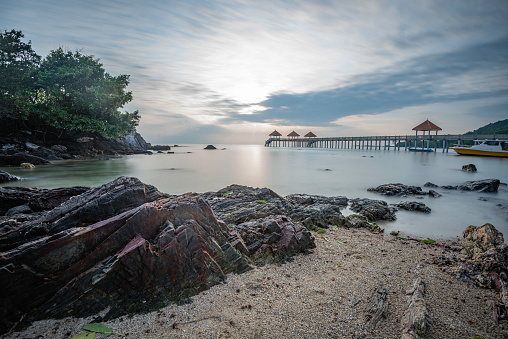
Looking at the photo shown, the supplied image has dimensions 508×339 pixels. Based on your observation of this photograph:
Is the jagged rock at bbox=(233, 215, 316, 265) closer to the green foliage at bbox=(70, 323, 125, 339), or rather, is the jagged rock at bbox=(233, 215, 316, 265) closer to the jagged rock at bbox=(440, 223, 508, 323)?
the green foliage at bbox=(70, 323, 125, 339)

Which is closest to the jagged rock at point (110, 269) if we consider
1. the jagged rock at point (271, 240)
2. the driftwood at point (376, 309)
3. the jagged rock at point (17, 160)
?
the jagged rock at point (271, 240)

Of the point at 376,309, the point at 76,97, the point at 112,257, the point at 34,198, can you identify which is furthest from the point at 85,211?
the point at 76,97

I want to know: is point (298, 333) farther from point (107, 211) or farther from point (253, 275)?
point (107, 211)

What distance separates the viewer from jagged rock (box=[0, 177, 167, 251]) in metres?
4.21

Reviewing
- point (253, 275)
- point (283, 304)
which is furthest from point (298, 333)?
point (253, 275)

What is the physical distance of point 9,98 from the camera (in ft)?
102

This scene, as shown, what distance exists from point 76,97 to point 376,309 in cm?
4188

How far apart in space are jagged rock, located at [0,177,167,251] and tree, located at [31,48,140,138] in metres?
34.6

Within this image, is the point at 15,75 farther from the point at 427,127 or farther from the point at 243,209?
the point at 427,127

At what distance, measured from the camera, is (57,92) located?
33312 mm

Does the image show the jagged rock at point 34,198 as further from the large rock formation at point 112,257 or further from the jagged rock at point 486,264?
the jagged rock at point 486,264

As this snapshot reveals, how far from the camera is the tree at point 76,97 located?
3253cm

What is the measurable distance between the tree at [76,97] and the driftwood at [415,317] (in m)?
39.5

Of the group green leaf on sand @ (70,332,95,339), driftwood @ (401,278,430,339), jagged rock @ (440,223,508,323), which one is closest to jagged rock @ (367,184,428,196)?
jagged rock @ (440,223,508,323)
